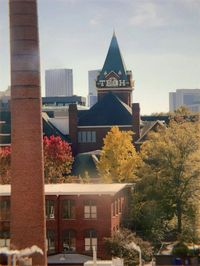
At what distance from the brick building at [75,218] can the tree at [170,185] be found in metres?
4.24

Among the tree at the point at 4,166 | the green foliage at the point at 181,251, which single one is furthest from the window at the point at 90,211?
the tree at the point at 4,166

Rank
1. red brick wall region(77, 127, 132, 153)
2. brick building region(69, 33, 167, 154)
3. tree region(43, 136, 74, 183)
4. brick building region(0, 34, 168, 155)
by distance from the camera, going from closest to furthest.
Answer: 1. tree region(43, 136, 74, 183)
2. brick building region(69, 33, 167, 154)
3. brick building region(0, 34, 168, 155)
4. red brick wall region(77, 127, 132, 153)

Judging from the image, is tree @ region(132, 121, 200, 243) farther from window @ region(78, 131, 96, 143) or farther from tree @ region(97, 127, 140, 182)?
window @ region(78, 131, 96, 143)

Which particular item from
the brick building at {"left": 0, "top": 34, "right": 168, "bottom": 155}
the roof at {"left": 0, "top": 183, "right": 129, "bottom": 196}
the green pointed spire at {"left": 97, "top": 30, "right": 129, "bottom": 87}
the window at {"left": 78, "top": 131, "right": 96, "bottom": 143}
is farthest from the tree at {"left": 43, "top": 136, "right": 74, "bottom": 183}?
the green pointed spire at {"left": 97, "top": 30, "right": 129, "bottom": 87}

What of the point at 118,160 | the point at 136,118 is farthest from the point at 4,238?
the point at 136,118

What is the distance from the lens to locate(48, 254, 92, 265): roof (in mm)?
43250

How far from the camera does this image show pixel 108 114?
3669 inches

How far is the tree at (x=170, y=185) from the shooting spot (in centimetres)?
4947

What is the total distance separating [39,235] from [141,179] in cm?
1649

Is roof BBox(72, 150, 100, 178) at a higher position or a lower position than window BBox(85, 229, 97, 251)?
higher

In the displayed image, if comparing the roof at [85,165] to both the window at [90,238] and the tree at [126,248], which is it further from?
the tree at [126,248]

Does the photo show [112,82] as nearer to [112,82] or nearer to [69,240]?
[112,82]

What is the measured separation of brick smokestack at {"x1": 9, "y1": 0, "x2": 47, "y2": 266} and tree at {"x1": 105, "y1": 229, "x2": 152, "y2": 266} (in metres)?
8.55

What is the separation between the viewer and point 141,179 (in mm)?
50844
